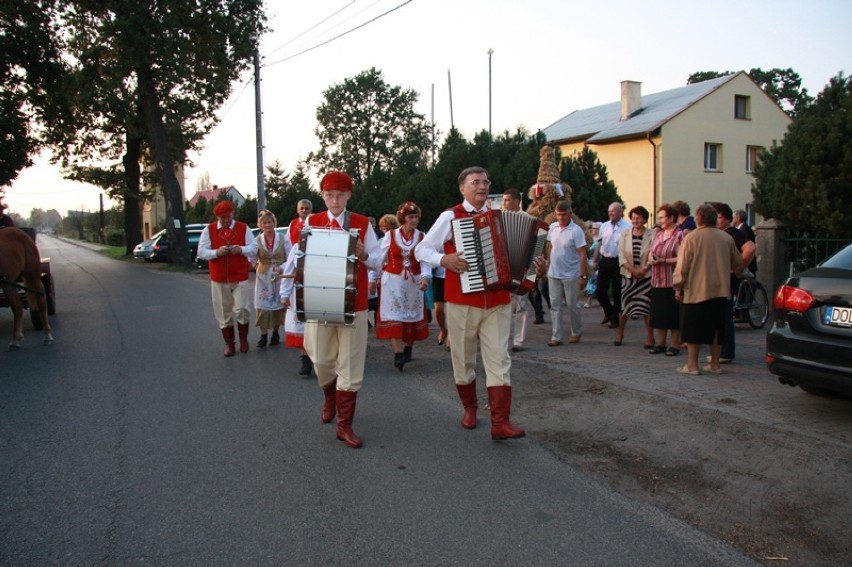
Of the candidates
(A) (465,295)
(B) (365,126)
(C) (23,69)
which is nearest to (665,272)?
(A) (465,295)

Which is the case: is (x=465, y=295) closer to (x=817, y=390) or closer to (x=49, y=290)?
(x=817, y=390)

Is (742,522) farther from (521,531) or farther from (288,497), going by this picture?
(288,497)

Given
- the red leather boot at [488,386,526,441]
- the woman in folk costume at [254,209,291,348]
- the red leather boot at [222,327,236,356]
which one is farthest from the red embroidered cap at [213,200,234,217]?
the red leather boot at [488,386,526,441]

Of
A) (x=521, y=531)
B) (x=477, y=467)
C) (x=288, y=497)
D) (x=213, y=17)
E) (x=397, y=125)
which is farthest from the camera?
(x=397, y=125)

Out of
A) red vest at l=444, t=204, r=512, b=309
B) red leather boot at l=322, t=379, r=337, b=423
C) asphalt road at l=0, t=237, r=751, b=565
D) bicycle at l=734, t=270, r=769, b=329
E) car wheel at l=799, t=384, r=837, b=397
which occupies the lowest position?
asphalt road at l=0, t=237, r=751, b=565

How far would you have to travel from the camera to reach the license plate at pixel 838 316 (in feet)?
17.5

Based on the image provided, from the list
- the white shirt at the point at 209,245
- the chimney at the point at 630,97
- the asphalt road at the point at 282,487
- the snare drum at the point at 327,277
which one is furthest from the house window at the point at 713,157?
the snare drum at the point at 327,277

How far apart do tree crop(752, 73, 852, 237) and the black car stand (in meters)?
9.52

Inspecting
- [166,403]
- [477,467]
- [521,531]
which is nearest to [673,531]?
[521,531]

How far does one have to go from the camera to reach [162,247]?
35.1 meters

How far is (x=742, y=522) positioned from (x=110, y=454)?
4312 mm

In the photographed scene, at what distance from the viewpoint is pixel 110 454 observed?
529 cm

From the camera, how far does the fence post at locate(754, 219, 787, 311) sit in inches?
452

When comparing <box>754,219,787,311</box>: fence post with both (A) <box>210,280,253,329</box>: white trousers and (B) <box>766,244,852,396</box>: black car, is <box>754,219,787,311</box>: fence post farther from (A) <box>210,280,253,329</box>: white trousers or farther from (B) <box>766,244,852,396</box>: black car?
(A) <box>210,280,253,329</box>: white trousers
